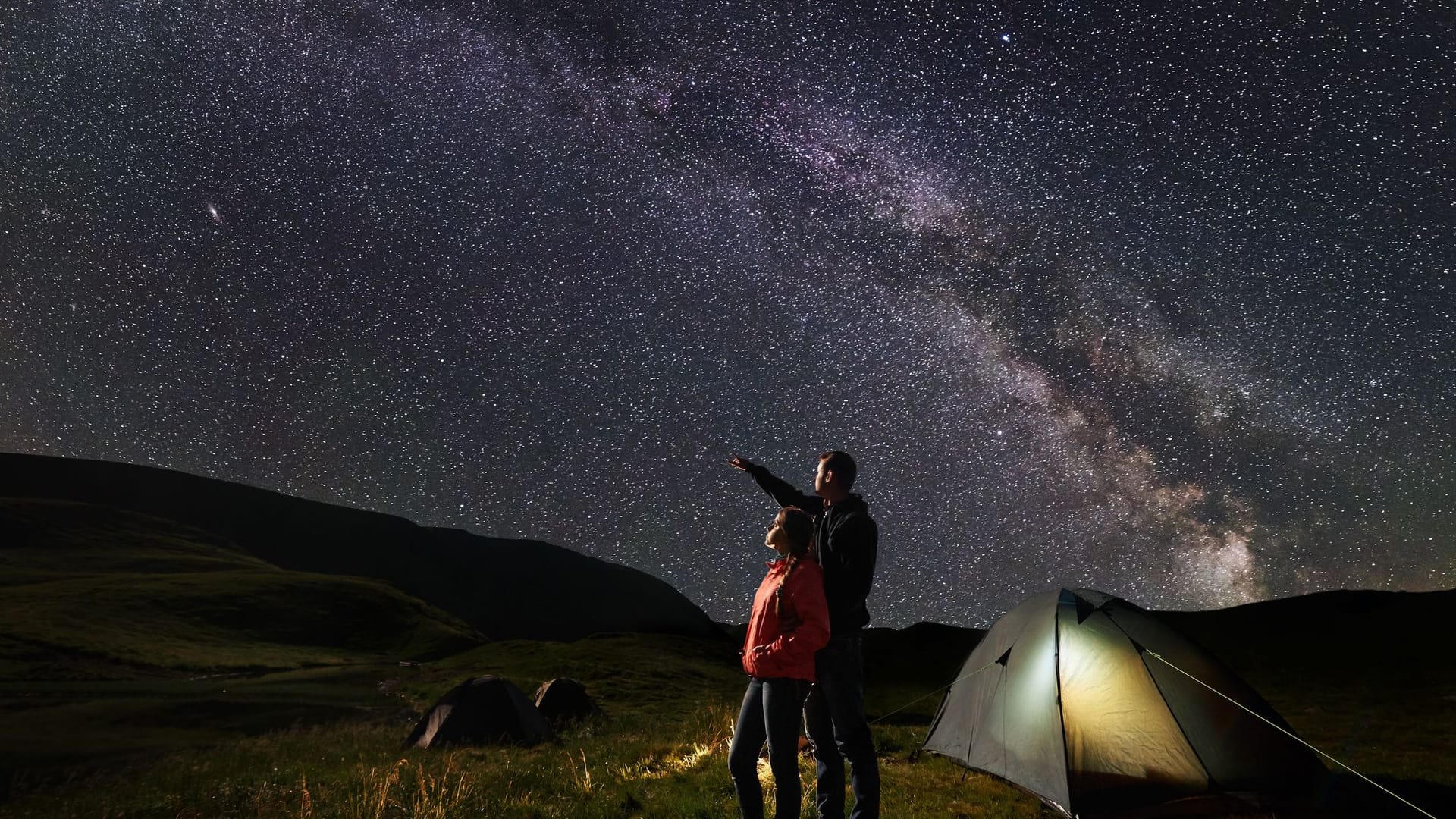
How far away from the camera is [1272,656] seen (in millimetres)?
53906

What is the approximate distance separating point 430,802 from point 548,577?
19462 cm

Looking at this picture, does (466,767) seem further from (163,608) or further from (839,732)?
(163,608)

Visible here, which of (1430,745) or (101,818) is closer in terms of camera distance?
(101,818)

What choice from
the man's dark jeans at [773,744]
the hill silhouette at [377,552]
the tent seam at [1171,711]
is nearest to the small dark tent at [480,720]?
the tent seam at [1171,711]

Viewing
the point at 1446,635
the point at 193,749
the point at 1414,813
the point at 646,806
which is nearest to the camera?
the point at 646,806

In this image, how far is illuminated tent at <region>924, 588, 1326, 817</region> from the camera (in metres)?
7.29

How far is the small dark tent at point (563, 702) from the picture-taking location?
23.9 m

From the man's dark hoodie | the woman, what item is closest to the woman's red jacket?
the woman

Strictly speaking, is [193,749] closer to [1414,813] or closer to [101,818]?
[101,818]

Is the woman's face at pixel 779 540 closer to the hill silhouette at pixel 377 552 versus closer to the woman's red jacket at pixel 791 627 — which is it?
the woman's red jacket at pixel 791 627

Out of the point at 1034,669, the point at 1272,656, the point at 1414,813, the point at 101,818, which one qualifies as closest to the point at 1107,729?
the point at 1034,669

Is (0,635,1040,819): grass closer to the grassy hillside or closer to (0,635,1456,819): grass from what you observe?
(0,635,1456,819): grass

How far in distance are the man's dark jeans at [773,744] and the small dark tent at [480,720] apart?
14560 mm

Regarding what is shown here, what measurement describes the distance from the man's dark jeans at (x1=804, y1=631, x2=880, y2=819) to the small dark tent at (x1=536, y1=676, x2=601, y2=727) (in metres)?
21.1
